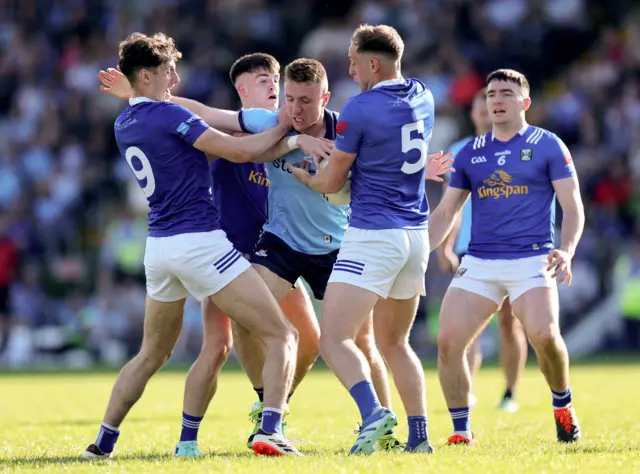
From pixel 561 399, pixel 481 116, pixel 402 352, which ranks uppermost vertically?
pixel 481 116

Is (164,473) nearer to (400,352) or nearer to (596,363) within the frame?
(400,352)

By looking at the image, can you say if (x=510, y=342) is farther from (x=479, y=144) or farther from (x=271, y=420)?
(x=271, y=420)

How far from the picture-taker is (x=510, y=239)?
8.33m

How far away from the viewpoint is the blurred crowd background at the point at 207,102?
20484 mm

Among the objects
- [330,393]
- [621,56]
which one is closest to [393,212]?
[330,393]

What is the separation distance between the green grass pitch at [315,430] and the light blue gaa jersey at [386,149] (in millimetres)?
1542

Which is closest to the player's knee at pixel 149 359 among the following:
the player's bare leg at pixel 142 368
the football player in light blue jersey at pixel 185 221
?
the player's bare leg at pixel 142 368

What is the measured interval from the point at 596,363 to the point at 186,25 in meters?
Result: 12.3

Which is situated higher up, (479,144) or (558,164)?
(479,144)

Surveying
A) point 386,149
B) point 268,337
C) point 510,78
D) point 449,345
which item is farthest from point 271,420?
point 510,78

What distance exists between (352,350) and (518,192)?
1910 millimetres

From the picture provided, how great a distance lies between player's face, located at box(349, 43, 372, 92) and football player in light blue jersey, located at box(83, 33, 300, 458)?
26.8 inches

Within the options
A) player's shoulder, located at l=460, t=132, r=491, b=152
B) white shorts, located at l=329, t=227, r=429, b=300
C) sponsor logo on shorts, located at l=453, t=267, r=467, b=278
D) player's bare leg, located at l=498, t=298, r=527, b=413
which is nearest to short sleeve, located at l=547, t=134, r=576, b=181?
player's shoulder, located at l=460, t=132, r=491, b=152

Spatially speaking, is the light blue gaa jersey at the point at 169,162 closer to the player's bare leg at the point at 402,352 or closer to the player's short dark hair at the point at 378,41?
the player's short dark hair at the point at 378,41
